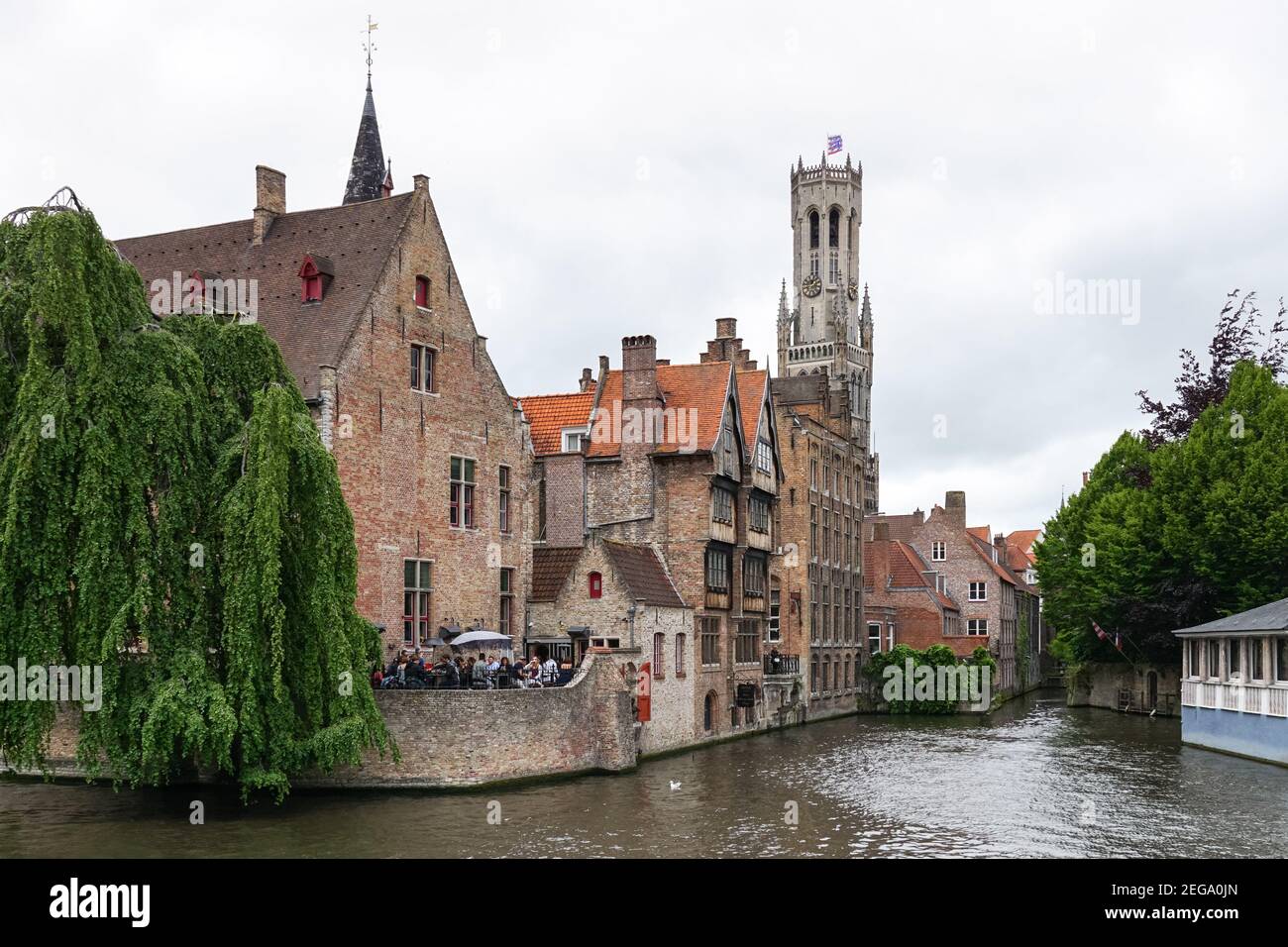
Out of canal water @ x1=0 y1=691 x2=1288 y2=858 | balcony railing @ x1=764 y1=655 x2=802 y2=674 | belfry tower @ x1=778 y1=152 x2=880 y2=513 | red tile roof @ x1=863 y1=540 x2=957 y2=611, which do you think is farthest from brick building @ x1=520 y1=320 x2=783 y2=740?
belfry tower @ x1=778 y1=152 x2=880 y2=513

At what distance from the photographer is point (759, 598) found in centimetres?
4675

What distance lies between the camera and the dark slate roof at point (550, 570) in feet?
125

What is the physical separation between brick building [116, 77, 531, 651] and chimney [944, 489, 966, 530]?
40.6 meters

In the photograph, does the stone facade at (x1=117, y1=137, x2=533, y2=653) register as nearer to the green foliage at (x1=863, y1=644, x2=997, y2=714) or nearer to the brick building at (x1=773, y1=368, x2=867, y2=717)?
the brick building at (x1=773, y1=368, x2=867, y2=717)

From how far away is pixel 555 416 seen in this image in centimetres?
4359

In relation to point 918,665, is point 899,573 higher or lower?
higher

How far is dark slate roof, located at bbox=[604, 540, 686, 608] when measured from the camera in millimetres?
36656

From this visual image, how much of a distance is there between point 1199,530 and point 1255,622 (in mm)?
13948

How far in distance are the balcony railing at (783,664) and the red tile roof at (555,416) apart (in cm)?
1241

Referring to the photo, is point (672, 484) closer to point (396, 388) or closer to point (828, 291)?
point (396, 388)

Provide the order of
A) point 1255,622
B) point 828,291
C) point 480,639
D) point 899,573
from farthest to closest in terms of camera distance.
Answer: point 828,291 → point 899,573 → point 1255,622 → point 480,639

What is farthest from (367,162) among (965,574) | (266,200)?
(965,574)
